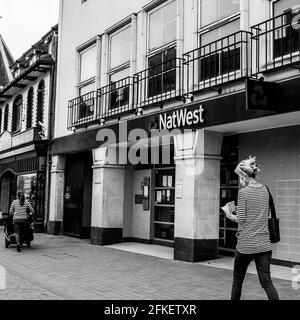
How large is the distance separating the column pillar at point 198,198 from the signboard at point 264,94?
2321 mm

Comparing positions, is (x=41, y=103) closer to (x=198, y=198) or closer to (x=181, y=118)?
(x=181, y=118)

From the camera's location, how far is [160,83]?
12.5 m

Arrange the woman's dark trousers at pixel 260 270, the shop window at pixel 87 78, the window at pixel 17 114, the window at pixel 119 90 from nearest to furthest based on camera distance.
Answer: the woman's dark trousers at pixel 260 270 < the window at pixel 119 90 < the shop window at pixel 87 78 < the window at pixel 17 114

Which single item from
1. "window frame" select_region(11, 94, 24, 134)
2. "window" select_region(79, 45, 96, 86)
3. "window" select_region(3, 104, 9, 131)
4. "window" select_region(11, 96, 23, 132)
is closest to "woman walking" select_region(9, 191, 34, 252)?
"window" select_region(79, 45, 96, 86)

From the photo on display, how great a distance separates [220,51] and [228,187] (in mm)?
3383

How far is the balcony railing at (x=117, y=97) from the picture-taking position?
1367 cm

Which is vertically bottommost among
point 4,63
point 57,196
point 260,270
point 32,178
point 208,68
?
point 260,270

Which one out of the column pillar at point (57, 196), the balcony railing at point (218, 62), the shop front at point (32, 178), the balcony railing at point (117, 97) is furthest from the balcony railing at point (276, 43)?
the shop front at point (32, 178)

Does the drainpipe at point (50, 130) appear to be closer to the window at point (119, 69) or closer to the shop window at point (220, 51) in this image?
the window at point (119, 69)

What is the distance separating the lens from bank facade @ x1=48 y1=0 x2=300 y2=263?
9.58 m

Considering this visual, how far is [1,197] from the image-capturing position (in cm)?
2619

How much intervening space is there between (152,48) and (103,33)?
2.89m

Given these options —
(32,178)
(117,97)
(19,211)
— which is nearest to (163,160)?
(117,97)

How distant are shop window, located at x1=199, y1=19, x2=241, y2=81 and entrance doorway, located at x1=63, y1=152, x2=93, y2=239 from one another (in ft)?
23.4
